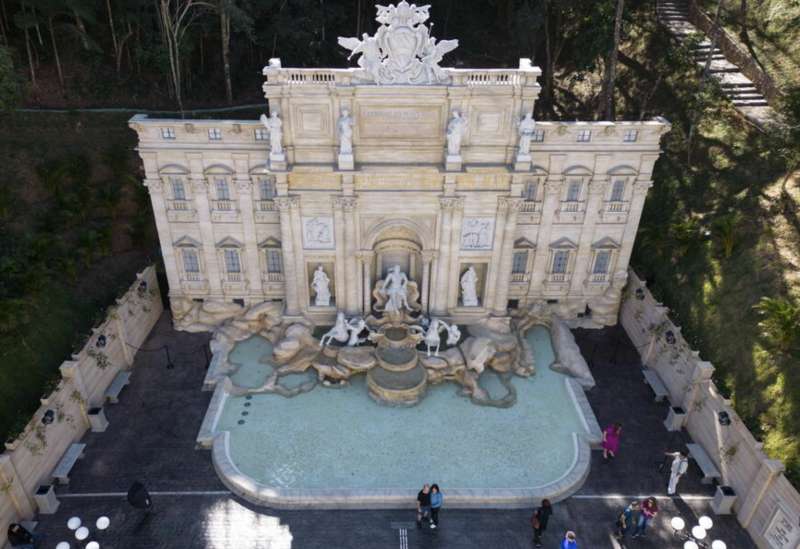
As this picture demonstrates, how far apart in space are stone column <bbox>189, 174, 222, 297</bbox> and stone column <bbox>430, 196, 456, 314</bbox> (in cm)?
1163

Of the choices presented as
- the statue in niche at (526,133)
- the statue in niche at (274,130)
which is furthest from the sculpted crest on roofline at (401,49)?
the statue in niche at (274,130)

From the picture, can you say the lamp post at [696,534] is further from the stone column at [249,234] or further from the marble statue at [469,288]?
the stone column at [249,234]

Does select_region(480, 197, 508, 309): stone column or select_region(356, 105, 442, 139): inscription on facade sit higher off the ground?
select_region(356, 105, 442, 139): inscription on facade

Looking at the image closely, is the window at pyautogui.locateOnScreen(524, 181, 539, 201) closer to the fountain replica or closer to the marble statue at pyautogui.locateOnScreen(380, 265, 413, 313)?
the fountain replica

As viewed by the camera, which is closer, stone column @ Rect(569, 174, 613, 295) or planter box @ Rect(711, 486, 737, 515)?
planter box @ Rect(711, 486, 737, 515)

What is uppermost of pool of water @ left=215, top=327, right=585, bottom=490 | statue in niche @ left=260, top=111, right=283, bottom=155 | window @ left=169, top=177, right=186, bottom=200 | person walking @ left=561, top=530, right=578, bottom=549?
statue in niche @ left=260, top=111, right=283, bottom=155

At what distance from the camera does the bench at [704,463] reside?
77.6 ft

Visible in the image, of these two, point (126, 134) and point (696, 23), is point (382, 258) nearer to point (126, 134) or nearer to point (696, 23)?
point (126, 134)

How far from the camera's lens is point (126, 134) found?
3597cm

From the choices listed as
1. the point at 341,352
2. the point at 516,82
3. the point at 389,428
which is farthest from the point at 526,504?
the point at 516,82

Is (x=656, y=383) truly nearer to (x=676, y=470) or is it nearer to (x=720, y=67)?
(x=676, y=470)

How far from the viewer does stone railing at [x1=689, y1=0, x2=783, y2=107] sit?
34062 mm

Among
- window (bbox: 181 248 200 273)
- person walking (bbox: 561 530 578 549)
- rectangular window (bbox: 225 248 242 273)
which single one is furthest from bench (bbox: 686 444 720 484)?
window (bbox: 181 248 200 273)

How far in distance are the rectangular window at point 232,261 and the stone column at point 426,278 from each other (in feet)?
32.4
